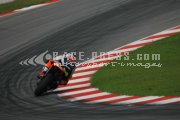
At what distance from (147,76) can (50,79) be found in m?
3.26

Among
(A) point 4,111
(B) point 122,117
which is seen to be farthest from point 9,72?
(B) point 122,117

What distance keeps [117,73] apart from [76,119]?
20.5 feet

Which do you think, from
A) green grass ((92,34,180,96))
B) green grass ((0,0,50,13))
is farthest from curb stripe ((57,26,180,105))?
green grass ((0,0,50,13))

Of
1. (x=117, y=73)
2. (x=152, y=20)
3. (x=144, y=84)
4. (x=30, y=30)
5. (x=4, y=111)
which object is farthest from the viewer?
(x=30, y=30)

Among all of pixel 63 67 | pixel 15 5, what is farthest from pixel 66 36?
pixel 15 5

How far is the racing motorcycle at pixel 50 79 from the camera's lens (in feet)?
62.0

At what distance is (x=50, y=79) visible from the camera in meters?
19.0

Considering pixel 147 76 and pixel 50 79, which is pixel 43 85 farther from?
pixel 147 76

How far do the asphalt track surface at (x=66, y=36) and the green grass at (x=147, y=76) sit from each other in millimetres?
1775

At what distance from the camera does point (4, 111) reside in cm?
1689

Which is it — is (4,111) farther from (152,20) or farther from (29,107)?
(152,20)

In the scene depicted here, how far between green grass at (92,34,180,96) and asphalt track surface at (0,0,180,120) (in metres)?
1.77

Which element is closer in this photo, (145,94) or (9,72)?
(145,94)

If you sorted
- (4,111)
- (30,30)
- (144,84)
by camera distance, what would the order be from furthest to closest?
(30,30)
(144,84)
(4,111)
